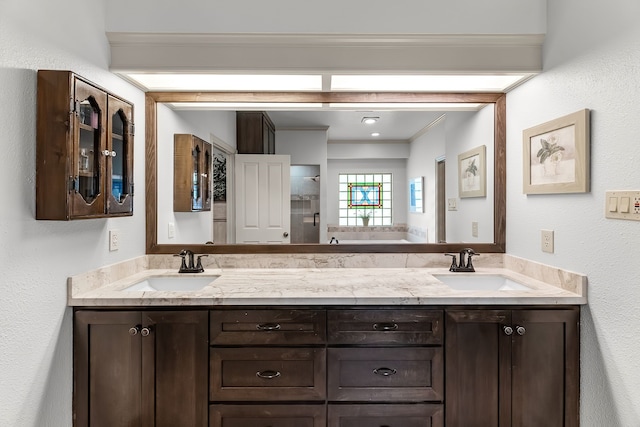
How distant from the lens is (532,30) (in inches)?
73.9

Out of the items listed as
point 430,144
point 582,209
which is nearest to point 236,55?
point 430,144

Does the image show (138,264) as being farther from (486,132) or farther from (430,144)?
(486,132)

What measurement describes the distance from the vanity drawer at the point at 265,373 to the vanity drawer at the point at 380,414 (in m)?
0.13

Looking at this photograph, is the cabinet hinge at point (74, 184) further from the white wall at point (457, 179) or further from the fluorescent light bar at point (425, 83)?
the white wall at point (457, 179)

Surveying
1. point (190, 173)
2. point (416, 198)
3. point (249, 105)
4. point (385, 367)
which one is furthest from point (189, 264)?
point (416, 198)

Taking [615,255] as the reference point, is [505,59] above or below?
above

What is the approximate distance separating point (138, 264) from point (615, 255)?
7.60 ft

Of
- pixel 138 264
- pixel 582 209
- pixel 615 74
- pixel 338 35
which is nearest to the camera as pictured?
pixel 615 74

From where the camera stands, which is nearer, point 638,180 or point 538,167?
point 638,180

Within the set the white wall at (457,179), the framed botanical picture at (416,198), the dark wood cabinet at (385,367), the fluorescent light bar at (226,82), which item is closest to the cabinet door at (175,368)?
the dark wood cabinet at (385,367)

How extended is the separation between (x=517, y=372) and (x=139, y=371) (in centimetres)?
168

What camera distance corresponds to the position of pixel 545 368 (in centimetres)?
168

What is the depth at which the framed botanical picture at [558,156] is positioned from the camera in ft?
5.32

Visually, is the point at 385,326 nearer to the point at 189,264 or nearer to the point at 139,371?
the point at 139,371
